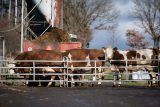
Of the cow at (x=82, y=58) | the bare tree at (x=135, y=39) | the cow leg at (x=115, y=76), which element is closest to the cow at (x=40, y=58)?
the cow at (x=82, y=58)

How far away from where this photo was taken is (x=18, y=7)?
43.7 m

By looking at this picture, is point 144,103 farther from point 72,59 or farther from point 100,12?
point 100,12

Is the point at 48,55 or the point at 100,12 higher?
the point at 100,12

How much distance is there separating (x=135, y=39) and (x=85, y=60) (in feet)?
197

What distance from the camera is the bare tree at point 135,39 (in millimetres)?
80875

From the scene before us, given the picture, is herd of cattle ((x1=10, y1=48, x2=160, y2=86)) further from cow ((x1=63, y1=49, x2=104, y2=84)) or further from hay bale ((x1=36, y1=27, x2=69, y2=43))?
hay bale ((x1=36, y1=27, x2=69, y2=43))

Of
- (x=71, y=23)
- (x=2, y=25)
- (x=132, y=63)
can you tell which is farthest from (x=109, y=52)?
(x=71, y=23)

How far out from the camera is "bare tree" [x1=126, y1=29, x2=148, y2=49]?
265 ft

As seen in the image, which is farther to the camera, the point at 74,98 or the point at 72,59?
the point at 72,59

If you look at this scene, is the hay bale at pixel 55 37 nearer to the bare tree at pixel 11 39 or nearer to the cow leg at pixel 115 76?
the cow leg at pixel 115 76

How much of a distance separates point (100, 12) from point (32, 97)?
5429 cm

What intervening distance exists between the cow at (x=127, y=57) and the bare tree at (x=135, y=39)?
56.9m

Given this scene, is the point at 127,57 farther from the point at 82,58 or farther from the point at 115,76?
the point at 82,58

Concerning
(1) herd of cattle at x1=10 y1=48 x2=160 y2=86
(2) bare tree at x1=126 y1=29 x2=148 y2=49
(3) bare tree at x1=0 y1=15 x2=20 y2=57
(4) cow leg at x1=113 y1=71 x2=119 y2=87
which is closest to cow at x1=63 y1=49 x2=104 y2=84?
(1) herd of cattle at x1=10 y1=48 x2=160 y2=86
